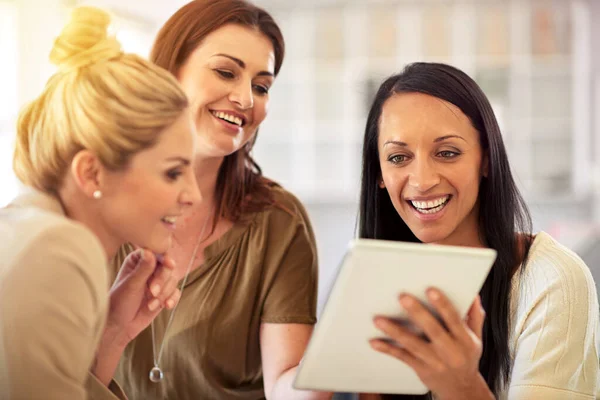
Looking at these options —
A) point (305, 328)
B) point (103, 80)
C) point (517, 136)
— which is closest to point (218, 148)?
point (305, 328)

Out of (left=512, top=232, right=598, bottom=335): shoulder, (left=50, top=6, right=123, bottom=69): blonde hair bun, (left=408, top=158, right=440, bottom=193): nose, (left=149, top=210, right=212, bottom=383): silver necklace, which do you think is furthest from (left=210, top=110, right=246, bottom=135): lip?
(left=512, top=232, right=598, bottom=335): shoulder

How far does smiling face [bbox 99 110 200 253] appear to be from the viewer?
1.15 m

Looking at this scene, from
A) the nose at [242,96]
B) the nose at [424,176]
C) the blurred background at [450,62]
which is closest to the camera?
the nose at [424,176]

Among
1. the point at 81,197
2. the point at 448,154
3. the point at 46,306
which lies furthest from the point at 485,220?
the point at 46,306

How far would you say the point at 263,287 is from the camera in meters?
1.80

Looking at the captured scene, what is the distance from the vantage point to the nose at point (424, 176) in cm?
160

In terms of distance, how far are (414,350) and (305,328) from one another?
0.64m

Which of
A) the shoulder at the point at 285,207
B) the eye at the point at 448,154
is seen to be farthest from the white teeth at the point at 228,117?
the eye at the point at 448,154

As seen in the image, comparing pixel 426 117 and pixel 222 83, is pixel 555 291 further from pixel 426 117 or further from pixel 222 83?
pixel 222 83

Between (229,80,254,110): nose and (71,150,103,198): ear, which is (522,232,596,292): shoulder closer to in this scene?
(229,80,254,110): nose

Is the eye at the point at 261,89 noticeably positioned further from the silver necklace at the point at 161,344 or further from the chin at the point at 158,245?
the chin at the point at 158,245

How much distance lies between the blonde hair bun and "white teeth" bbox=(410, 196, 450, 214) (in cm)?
72

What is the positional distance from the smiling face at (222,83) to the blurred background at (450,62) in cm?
446

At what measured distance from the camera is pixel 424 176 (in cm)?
160
